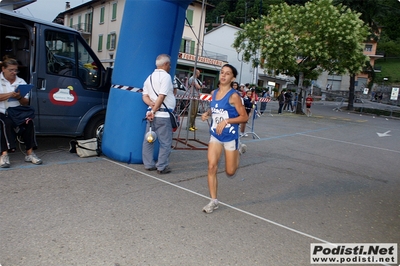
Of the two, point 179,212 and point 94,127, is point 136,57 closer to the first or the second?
point 94,127

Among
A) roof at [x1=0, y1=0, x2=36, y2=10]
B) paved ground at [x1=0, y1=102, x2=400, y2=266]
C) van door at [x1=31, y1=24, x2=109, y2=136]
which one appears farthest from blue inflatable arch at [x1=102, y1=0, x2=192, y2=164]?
roof at [x1=0, y1=0, x2=36, y2=10]

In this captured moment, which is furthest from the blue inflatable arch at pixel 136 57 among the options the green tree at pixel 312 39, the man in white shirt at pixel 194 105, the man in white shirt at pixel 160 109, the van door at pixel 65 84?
the green tree at pixel 312 39

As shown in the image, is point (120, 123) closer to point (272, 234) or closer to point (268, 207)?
point (268, 207)

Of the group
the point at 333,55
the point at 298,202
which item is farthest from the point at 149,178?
the point at 333,55

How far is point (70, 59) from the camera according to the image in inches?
275

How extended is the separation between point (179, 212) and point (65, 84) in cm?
383

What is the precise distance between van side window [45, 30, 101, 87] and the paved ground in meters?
1.53

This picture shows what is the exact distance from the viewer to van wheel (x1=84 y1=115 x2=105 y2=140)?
739cm

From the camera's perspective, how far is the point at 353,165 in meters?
8.66

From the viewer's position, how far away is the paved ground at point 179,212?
340cm

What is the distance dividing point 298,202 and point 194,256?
2516mm

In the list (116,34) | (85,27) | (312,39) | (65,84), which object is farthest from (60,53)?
(85,27)

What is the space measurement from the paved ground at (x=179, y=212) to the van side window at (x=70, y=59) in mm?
1535

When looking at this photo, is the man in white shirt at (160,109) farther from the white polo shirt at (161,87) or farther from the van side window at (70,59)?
the van side window at (70,59)
